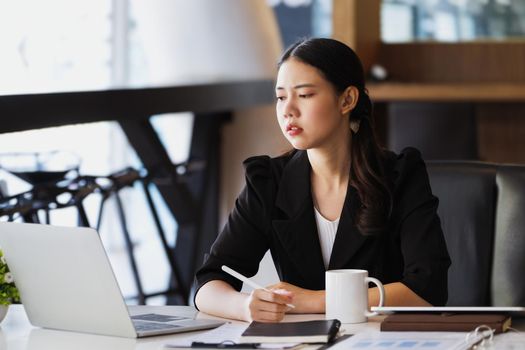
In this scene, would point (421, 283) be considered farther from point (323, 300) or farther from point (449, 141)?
point (449, 141)

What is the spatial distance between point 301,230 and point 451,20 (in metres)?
3.47

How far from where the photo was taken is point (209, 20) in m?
5.74

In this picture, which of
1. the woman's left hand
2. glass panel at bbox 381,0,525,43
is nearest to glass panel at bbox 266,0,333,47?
glass panel at bbox 381,0,525,43

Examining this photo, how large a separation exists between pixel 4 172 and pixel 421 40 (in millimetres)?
2477

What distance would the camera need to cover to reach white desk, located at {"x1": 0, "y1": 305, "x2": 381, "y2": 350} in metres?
1.67

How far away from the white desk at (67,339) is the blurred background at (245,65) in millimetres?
1934

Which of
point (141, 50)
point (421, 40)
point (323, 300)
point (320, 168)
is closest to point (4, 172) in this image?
point (320, 168)

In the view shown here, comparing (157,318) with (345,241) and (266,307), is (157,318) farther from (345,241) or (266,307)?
(345,241)

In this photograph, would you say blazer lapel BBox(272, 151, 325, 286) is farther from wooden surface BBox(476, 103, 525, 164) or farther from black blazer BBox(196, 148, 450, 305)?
wooden surface BBox(476, 103, 525, 164)

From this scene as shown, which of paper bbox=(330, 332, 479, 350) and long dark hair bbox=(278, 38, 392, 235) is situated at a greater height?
long dark hair bbox=(278, 38, 392, 235)

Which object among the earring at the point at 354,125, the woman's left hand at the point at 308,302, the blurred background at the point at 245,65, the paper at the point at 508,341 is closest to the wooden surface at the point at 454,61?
the blurred background at the point at 245,65

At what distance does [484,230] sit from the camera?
2324mm

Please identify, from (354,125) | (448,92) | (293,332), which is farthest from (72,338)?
(448,92)

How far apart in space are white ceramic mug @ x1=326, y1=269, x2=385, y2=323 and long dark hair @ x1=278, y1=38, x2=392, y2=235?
28 centimetres
